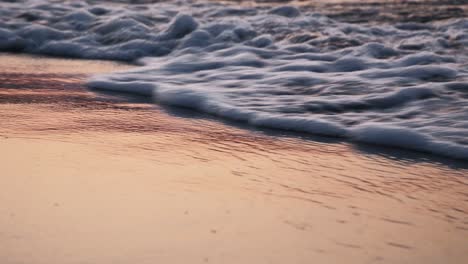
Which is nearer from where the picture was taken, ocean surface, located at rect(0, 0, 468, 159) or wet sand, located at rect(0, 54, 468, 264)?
wet sand, located at rect(0, 54, 468, 264)

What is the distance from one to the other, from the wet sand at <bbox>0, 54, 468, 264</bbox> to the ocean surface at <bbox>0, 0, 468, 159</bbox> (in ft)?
0.82

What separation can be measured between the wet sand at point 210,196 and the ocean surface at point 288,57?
0.25 m

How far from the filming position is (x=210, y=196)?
2.13m

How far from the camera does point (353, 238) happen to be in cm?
182

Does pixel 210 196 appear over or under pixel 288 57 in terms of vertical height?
under

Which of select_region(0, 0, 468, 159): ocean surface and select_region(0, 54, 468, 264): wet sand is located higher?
select_region(0, 0, 468, 159): ocean surface

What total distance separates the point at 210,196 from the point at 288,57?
2546 millimetres

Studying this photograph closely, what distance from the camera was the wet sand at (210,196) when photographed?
5.67ft

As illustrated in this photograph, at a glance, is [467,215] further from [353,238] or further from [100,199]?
[100,199]

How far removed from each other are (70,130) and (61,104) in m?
0.61

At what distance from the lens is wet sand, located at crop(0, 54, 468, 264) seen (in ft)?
5.67

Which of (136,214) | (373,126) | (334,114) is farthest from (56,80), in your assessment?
(136,214)

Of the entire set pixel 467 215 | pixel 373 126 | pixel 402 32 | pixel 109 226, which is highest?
pixel 402 32

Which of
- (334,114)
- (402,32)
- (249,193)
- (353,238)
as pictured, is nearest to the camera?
(353,238)
